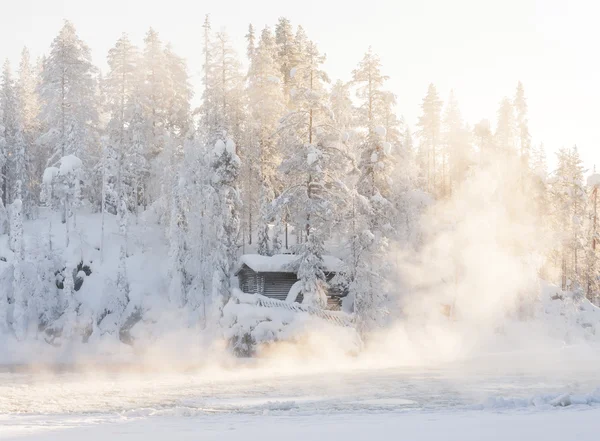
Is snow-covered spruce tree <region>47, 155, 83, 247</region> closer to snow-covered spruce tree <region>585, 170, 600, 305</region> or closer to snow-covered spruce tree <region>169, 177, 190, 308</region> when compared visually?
snow-covered spruce tree <region>169, 177, 190, 308</region>

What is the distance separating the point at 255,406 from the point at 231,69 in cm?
3529

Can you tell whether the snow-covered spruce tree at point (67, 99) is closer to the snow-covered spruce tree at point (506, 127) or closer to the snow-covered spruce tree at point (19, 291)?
the snow-covered spruce tree at point (19, 291)

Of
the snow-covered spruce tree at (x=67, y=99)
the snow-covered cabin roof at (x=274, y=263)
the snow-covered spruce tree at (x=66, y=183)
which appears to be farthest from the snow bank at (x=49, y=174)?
the snow-covered cabin roof at (x=274, y=263)

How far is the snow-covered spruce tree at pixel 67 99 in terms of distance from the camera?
5072 cm

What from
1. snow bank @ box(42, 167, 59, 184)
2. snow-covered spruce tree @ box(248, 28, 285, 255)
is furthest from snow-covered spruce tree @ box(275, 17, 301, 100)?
snow bank @ box(42, 167, 59, 184)

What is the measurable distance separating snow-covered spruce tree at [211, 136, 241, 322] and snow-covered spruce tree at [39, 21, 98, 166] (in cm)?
1363

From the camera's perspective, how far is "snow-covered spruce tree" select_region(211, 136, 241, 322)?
136 ft

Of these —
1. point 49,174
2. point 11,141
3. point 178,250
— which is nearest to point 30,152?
point 11,141

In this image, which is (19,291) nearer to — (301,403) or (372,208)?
(372,208)

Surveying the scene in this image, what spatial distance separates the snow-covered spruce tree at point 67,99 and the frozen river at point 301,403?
971 inches

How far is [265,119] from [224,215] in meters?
8.75

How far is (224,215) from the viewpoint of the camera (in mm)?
42469

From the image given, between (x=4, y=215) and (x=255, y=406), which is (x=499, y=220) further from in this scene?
(x=4, y=215)

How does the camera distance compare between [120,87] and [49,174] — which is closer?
[49,174]
